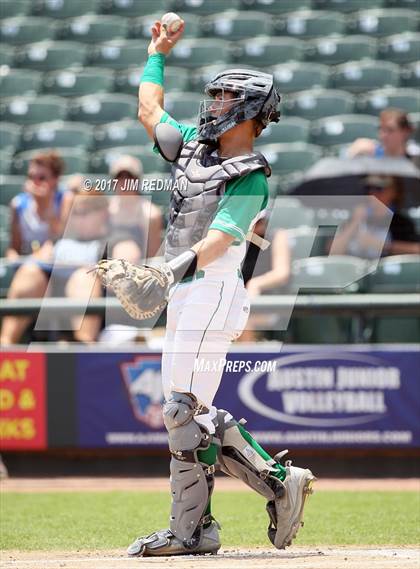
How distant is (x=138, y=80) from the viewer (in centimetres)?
1148

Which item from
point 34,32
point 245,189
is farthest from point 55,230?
point 34,32

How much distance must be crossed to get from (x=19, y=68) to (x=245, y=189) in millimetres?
8593

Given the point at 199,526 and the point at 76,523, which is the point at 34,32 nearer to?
the point at 76,523

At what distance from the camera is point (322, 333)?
7715mm

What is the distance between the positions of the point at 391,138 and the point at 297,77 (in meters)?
3.01

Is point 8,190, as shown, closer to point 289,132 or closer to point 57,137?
point 57,137

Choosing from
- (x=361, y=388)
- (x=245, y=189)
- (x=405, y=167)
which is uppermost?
(x=245, y=189)

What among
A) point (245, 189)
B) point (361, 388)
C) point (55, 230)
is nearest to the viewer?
point (245, 189)

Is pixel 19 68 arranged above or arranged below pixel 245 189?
below

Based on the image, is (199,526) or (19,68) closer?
(199,526)

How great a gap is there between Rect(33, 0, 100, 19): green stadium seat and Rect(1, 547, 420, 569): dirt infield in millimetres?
9182

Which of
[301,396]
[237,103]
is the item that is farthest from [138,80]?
[237,103]

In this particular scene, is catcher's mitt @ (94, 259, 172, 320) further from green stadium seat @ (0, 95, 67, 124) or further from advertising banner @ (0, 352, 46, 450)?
green stadium seat @ (0, 95, 67, 124)

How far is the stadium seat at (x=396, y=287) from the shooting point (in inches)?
301
